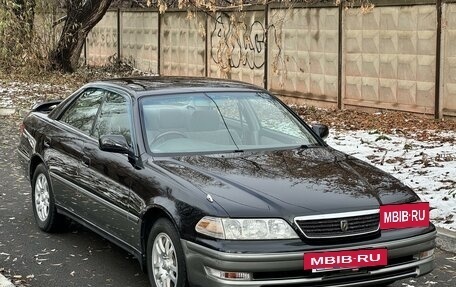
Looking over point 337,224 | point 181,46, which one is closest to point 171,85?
point 337,224

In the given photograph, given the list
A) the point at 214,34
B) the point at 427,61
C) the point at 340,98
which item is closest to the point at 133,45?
the point at 214,34

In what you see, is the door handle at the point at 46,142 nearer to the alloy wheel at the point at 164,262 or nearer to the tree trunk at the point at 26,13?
the alloy wheel at the point at 164,262

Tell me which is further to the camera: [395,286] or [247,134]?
[247,134]

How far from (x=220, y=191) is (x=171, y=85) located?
70.9 inches

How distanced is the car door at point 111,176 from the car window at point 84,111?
128 mm

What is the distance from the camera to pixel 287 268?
14.3 ft

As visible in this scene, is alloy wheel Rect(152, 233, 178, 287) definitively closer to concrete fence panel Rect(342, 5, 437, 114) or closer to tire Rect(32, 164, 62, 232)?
tire Rect(32, 164, 62, 232)

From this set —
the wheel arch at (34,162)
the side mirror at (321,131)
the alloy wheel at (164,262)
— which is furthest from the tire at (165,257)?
the wheel arch at (34,162)

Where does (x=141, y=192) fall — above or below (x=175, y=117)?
below

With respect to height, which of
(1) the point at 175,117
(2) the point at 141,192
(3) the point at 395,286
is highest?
(1) the point at 175,117

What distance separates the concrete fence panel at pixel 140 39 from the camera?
71.9ft

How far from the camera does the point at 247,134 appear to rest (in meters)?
5.92

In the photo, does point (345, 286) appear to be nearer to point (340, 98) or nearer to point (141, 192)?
point (141, 192)

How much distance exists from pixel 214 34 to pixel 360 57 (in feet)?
17.3
